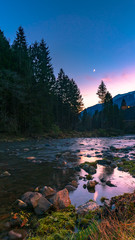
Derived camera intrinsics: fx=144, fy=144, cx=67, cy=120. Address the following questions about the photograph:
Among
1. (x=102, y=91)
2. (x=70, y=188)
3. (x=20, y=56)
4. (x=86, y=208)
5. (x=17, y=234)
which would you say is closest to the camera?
(x=17, y=234)

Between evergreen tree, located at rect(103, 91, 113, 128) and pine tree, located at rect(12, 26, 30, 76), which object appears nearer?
pine tree, located at rect(12, 26, 30, 76)

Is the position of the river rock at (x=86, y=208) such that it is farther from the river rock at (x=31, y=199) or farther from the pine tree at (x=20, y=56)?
the pine tree at (x=20, y=56)

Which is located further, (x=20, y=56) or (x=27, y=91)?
(x=20, y=56)

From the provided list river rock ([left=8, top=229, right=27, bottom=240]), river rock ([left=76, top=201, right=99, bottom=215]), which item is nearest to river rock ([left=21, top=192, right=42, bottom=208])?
river rock ([left=8, top=229, right=27, bottom=240])

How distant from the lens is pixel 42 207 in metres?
3.15

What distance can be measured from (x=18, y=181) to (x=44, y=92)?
116 ft

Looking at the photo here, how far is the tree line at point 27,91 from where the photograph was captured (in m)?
25.5

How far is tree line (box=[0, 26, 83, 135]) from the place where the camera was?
2552cm

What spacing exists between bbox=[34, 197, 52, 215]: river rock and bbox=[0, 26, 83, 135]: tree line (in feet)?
74.4

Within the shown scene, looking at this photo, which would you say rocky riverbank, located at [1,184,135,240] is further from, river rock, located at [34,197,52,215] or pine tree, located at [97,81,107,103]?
pine tree, located at [97,81,107,103]

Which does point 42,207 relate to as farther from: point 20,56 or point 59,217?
point 20,56

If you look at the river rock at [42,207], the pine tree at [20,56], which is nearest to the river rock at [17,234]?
the river rock at [42,207]

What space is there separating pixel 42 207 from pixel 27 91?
29.0 meters

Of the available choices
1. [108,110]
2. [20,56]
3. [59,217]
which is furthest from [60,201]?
[108,110]
